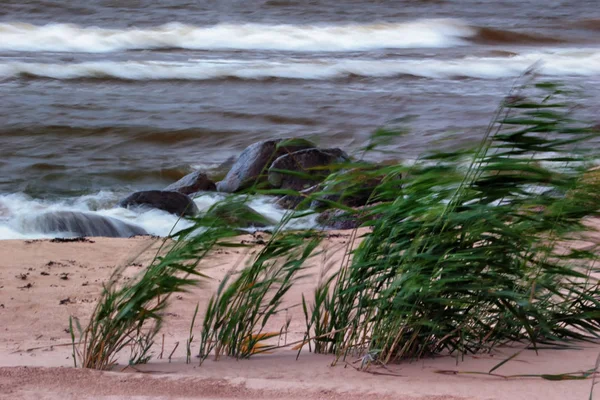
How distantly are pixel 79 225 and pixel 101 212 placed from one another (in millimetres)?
1060

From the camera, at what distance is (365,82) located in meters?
17.4

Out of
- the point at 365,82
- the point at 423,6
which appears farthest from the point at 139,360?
the point at 423,6

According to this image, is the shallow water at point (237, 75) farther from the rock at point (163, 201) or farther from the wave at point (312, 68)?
the rock at point (163, 201)

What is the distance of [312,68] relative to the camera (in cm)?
1870

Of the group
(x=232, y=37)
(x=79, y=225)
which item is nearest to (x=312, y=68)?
(x=232, y=37)

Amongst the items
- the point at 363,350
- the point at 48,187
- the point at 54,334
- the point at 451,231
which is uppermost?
the point at 451,231

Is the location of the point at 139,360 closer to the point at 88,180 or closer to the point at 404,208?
the point at 404,208

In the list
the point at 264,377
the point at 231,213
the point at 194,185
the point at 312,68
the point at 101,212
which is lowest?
the point at 101,212

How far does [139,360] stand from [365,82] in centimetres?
1433

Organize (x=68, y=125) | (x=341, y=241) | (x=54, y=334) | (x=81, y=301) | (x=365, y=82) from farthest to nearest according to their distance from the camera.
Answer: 1. (x=365, y=82)
2. (x=68, y=125)
3. (x=341, y=241)
4. (x=81, y=301)
5. (x=54, y=334)

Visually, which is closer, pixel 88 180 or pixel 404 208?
pixel 404 208

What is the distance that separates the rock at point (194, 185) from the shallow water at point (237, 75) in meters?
0.78

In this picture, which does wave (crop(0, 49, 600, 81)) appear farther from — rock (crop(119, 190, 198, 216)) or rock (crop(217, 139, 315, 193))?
rock (crop(119, 190, 198, 216))

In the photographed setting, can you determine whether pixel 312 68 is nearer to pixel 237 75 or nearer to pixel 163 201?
pixel 237 75
